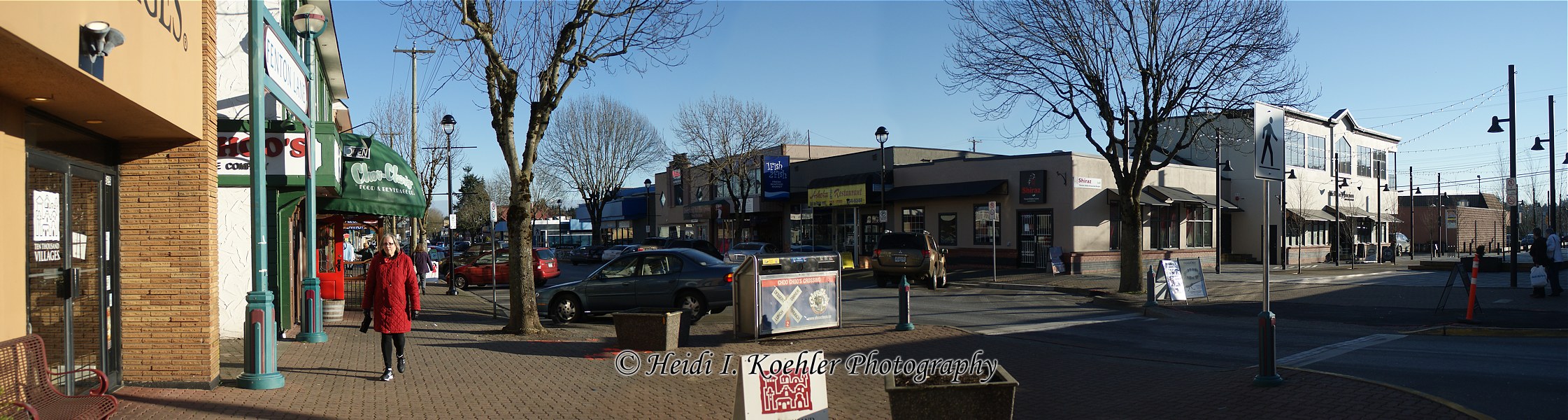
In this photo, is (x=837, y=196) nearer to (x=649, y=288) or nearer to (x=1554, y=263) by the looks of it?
(x=649, y=288)

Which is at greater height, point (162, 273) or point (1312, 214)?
point (1312, 214)

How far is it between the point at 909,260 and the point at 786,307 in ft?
43.8

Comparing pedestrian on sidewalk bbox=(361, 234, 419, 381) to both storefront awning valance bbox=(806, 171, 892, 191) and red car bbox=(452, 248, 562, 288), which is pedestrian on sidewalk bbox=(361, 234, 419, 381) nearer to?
red car bbox=(452, 248, 562, 288)

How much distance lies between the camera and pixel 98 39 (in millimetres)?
5922

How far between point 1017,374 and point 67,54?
8752mm

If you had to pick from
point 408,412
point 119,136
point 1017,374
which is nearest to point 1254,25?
point 1017,374

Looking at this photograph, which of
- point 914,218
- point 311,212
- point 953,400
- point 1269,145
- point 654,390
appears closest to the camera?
point 953,400

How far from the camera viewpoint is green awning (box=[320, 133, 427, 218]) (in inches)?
613

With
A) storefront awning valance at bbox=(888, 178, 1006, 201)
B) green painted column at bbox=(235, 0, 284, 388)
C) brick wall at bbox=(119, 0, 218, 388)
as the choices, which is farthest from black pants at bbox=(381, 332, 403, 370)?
storefront awning valance at bbox=(888, 178, 1006, 201)

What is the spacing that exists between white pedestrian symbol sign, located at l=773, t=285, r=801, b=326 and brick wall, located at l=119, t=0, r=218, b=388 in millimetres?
6535

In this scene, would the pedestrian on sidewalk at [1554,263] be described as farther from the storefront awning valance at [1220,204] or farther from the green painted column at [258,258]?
the green painted column at [258,258]

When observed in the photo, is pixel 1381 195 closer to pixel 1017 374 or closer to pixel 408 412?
pixel 1017 374

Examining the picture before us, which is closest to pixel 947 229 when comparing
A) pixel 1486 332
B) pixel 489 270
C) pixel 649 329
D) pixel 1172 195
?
pixel 1172 195

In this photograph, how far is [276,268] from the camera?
13414 millimetres
